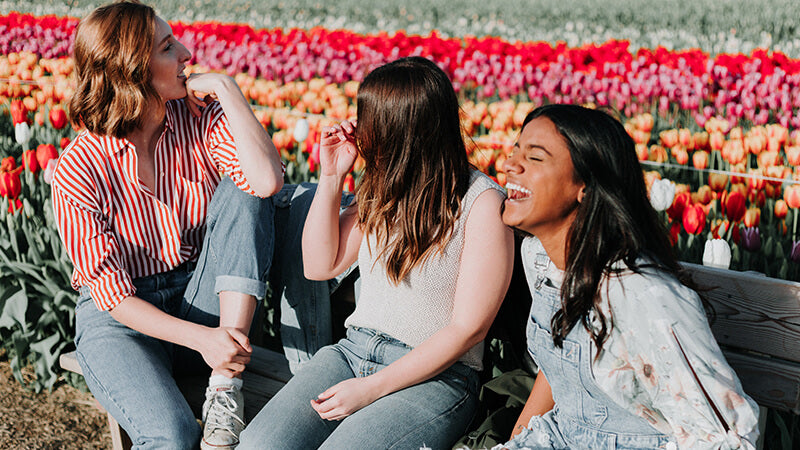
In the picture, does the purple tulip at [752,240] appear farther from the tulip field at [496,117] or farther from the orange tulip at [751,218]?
the orange tulip at [751,218]

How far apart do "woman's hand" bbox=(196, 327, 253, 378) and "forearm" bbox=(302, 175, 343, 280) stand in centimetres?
30

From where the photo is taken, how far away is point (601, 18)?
1931cm

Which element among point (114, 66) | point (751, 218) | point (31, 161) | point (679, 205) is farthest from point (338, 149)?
point (31, 161)

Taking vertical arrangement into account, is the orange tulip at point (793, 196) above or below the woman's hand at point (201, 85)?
below

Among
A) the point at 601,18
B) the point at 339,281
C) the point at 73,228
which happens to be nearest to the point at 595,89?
the point at 339,281

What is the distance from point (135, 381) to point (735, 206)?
2.15 meters

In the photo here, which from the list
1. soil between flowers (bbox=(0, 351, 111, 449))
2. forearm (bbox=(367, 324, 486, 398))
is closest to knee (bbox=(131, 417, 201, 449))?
forearm (bbox=(367, 324, 486, 398))

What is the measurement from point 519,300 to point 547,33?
48.6 feet

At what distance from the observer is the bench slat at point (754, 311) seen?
1.96 meters

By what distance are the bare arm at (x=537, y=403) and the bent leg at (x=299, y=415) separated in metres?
0.48

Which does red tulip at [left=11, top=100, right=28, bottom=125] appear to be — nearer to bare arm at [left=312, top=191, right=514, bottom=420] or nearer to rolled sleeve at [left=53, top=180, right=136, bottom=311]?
rolled sleeve at [left=53, top=180, right=136, bottom=311]

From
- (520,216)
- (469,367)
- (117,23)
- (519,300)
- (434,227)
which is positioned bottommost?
(469,367)

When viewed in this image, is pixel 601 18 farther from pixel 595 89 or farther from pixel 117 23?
pixel 117 23

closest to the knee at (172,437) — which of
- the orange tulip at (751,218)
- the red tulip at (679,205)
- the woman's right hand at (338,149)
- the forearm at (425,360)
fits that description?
the forearm at (425,360)
